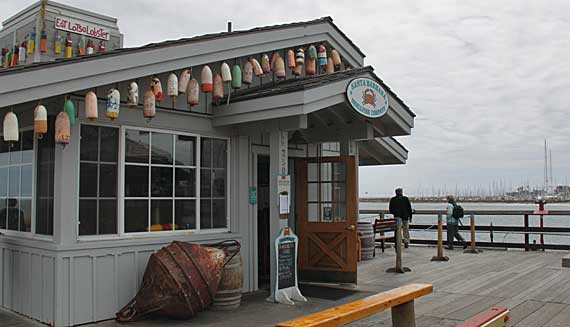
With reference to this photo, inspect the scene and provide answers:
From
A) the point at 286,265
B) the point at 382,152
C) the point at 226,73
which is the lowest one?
the point at 286,265

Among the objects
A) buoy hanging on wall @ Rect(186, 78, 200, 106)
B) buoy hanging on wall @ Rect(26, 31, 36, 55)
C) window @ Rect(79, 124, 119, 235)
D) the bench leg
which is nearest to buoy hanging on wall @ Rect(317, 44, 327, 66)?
buoy hanging on wall @ Rect(186, 78, 200, 106)

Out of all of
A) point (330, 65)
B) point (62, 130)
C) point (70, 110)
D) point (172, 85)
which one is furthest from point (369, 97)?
point (62, 130)

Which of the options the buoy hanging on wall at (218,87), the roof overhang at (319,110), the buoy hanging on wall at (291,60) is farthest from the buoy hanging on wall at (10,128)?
the buoy hanging on wall at (291,60)

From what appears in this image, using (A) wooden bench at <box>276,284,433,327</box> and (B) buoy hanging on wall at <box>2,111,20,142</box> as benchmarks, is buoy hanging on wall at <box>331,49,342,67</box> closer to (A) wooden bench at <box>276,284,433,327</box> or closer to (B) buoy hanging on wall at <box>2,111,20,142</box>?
(A) wooden bench at <box>276,284,433,327</box>

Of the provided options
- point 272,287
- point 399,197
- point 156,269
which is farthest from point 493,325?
point 399,197

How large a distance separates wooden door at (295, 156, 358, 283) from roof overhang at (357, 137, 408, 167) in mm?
2722

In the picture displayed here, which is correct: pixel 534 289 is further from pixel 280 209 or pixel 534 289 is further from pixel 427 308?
pixel 280 209

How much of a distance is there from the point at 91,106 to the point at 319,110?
10.2 ft

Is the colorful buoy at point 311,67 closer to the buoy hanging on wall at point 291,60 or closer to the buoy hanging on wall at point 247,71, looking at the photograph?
the buoy hanging on wall at point 291,60

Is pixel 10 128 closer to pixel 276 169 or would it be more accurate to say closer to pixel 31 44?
pixel 31 44

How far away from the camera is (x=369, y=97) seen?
7.49m

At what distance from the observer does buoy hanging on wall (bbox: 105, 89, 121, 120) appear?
5816 mm

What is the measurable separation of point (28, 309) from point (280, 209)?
3.16 metres

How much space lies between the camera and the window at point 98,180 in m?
6.07
